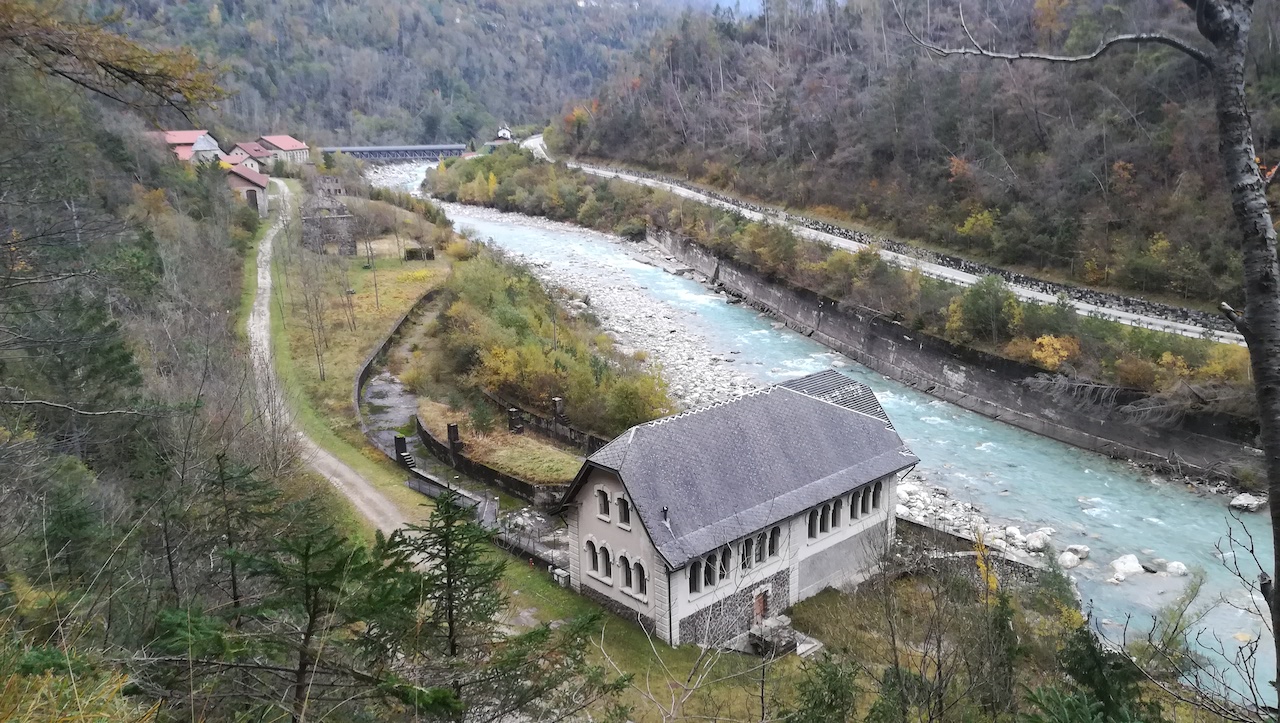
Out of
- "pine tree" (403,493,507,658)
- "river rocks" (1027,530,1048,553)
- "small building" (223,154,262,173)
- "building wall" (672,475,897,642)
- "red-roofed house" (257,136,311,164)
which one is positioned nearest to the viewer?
"pine tree" (403,493,507,658)

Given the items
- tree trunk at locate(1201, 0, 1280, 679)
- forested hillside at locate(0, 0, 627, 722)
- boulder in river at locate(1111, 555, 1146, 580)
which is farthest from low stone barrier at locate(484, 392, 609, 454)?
tree trunk at locate(1201, 0, 1280, 679)

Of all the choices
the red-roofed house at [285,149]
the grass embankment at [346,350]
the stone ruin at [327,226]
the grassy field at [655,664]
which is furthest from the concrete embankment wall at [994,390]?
the red-roofed house at [285,149]

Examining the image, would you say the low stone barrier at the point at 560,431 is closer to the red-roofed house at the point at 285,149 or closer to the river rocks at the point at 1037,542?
the river rocks at the point at 1037,542

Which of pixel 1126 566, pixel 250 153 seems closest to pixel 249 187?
pixel 250 153

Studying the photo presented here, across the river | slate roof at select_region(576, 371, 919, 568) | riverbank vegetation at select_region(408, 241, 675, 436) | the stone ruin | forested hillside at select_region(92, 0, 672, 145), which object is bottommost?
the river

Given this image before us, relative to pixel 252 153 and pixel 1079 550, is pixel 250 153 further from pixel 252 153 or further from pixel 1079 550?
pixel 1079 550

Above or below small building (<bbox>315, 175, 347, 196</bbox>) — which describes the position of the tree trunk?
above

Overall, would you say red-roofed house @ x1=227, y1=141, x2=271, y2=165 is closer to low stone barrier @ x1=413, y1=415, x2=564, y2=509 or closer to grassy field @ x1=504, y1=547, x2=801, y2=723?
low stone barrier @ x1=413, y1=415, x2=564, y2=509
